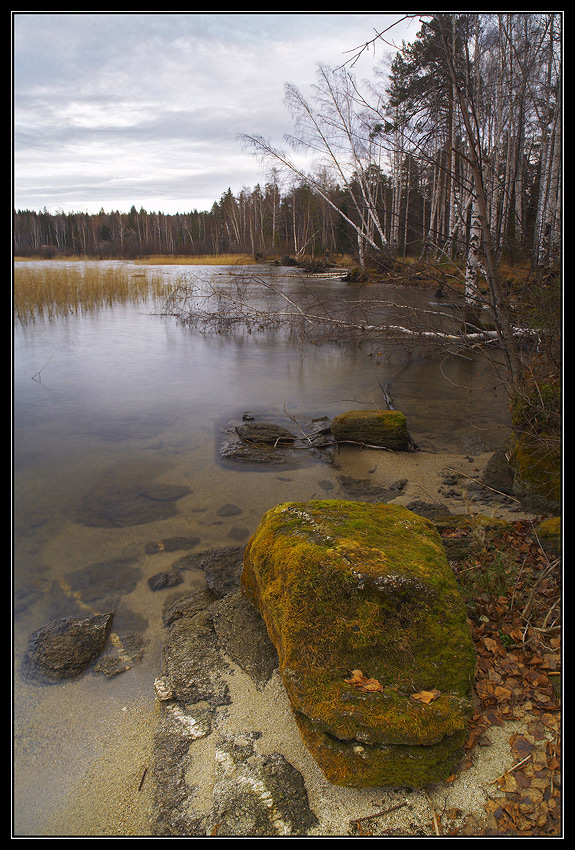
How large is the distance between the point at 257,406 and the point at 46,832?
8.22 meters

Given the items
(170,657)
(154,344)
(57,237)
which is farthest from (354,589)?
(57,237)

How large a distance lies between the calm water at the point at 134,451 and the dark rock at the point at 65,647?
122mm

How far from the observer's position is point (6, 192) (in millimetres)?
2877

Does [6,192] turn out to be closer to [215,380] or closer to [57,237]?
[215,380]

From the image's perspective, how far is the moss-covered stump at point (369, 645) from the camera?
235 cm

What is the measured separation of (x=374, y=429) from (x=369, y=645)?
16.9 ft

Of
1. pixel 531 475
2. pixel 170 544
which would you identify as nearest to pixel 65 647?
pixel 170 544

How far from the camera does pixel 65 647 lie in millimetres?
3908

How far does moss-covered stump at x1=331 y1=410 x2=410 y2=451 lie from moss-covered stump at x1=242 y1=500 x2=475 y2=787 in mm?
4200

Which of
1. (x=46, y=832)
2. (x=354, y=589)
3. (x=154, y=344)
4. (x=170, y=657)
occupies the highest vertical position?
(x=154, y=344)

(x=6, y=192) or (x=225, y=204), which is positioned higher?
(x=225, y=204)

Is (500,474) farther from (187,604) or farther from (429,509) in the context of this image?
(187,604)

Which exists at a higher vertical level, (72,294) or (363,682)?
(72,294)

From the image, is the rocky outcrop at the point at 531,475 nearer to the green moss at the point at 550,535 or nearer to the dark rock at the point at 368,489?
the green moss at the point at 550,535
